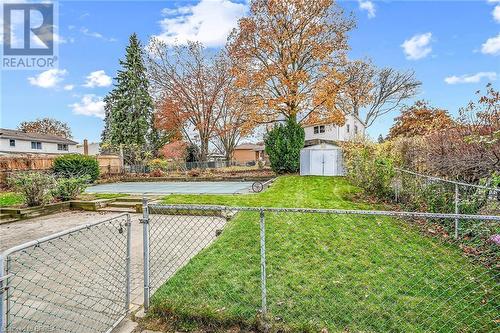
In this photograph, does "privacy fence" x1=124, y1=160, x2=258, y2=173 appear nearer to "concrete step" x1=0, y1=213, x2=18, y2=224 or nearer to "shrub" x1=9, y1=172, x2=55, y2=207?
"shrub" x1=9, y1=172, x2=55, y2=207

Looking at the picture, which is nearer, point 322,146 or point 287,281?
point 287,281

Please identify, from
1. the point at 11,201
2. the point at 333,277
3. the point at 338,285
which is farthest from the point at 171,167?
the point at 338,285

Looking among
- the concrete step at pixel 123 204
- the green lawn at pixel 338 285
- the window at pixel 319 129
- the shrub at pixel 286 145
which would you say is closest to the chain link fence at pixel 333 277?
the green lawn at pixel 338 285

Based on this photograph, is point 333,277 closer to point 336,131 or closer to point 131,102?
point 336,131

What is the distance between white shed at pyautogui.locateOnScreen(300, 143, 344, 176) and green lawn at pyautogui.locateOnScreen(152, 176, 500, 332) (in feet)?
43.6

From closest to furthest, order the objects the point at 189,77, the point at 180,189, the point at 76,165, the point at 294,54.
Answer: the point at 180,189 < the point at 76,165 < the point at 294,54 < the point at 189,77

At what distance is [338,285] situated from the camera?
3.37 metres

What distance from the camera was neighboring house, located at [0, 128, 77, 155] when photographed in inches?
1203

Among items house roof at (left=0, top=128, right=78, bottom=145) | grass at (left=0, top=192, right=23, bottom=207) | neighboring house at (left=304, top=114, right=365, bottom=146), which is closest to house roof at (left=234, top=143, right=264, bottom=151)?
neighboring house at (left=304, top=114, right=365, bottom=146)

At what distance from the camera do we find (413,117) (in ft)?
74.7

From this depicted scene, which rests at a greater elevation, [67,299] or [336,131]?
[336,131]

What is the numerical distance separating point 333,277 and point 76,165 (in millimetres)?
18509

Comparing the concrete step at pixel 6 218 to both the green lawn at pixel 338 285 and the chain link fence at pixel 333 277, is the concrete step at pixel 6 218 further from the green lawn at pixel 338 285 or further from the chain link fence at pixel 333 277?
the green lawn at pixel 338 285

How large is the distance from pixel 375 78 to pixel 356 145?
64.2 feet
